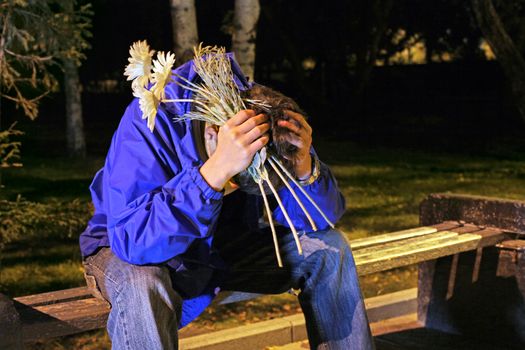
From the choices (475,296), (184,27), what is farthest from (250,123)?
(184,27)

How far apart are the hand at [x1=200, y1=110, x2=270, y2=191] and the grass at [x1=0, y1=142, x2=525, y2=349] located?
233cm

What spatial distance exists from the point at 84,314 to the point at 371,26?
2181 cm

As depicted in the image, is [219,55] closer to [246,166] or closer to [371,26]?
[246,166]

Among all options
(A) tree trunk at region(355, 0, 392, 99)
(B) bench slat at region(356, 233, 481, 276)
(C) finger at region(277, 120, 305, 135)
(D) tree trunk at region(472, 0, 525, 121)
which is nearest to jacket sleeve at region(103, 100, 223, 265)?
(C) finger at region(277, 120, 305, 135)

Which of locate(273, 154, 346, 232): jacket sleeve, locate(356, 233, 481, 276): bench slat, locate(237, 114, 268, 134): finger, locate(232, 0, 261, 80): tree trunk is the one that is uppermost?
locate(232, 0, 261, 80): tree trunk

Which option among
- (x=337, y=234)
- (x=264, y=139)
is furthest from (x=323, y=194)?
(x=264, y=139)

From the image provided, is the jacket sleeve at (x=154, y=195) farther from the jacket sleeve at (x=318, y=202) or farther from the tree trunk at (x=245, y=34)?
the tree trunk at (x=245, y=34)

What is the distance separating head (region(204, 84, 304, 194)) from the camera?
2.77m

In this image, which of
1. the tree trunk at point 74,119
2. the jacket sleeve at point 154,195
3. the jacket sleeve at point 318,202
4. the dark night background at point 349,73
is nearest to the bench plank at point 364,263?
the jacket sleeve at point 154,195

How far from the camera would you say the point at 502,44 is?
11.2 metres

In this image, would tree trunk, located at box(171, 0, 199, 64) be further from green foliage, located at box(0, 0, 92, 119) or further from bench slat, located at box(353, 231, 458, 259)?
bench slat, located at box(353, 231, 458, 259)

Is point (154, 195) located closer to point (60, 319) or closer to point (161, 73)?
point (161, 73)

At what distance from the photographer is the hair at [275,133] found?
277 cm

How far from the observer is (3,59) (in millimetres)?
5312
